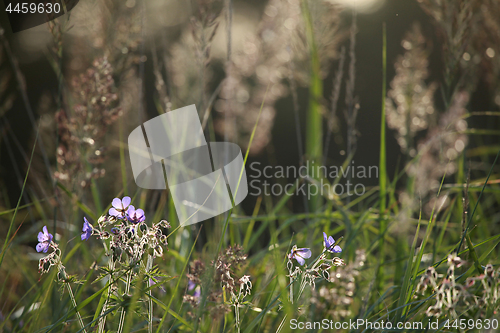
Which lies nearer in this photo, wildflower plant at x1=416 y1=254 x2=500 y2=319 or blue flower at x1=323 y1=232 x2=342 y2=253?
wildflower plant at x1=416 y1=254 x2=500 y2=319

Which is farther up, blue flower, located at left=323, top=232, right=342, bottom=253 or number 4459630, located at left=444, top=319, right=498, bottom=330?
blue flower, located at left=323, top=232, right=342, bottom=253

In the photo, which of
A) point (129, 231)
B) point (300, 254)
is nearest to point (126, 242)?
point (129, 231)

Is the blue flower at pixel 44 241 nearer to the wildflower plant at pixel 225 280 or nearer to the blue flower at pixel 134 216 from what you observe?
the blue flower at pixel 134 216

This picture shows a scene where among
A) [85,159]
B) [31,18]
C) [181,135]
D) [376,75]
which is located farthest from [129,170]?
[376,75]

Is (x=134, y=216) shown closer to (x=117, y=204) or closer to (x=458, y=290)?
(x=117, y=204)

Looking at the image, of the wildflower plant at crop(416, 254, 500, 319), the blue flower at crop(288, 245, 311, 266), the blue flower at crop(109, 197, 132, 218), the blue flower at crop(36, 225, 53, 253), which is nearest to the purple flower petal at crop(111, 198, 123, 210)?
the blue flower at crop(109, 197, 132, 218)

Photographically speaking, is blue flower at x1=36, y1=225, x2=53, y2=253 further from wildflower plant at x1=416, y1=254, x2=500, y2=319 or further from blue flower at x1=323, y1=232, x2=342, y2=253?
wildflower plant at x1=416, y1=254, x2=500, y2=319

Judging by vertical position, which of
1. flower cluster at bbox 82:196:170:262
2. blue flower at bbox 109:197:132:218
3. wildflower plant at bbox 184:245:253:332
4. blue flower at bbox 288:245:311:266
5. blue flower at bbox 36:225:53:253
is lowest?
wildflower plant at bbox 184:245:253:332

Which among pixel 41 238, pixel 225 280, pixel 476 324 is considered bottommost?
pixel 476 324

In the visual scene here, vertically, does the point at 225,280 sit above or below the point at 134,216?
below


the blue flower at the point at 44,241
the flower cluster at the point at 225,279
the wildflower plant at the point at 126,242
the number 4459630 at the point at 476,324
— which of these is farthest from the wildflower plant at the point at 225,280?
the number 4459630 at the point at 476,324

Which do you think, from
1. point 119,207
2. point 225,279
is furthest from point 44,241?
point 225,279

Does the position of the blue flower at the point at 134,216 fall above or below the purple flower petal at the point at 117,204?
below

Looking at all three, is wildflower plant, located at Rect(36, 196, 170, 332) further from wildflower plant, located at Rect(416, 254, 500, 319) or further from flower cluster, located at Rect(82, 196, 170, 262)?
wildflower plant, located at Rect(416, 254, 500, 319)
